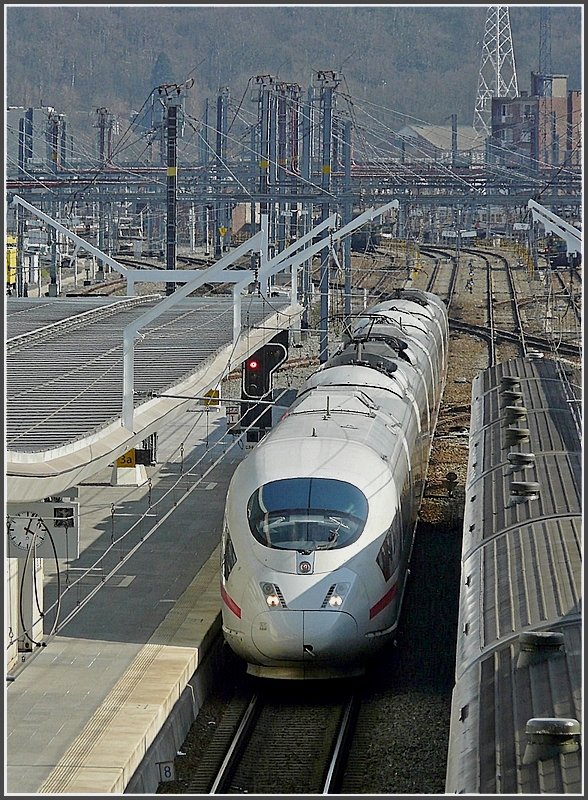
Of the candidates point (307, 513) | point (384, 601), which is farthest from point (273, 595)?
point (384, 601)

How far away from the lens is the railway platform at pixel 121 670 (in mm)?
10227

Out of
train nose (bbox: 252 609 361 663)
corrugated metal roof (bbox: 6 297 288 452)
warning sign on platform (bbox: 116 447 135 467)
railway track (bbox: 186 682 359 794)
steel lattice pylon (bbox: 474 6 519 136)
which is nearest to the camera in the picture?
railway track (bbox: 186 682 359 794)

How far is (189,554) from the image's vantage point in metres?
17.1

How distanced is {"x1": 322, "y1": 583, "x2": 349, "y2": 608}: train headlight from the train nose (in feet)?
0.24

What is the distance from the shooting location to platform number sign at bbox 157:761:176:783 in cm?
1090

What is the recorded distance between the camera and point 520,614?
29.4ft

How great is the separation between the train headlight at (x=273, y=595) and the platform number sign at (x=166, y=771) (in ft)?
5.41

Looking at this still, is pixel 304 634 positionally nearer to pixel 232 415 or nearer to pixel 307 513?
pixel 307 513

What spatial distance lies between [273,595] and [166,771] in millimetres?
1788

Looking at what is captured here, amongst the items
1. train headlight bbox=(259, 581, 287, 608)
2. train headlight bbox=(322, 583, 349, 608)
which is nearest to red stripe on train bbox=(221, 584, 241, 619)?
train headlight bbox=(259, 581, 287, 608)

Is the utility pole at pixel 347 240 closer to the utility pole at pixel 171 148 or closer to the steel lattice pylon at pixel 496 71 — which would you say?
the utility pole at pixel 171 148

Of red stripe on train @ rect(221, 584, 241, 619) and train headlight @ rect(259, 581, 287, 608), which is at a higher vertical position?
train headlight @ rect(259, 581, 287, 608)

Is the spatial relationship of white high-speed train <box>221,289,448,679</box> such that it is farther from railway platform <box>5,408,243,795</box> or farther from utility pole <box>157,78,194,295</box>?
utility pole <box>157,78,194,295</box>

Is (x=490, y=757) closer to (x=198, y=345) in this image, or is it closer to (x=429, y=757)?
(x=429, y=757)
